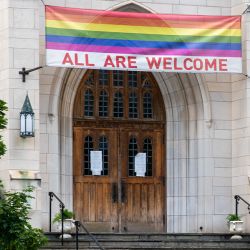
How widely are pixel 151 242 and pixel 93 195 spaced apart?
2527mm

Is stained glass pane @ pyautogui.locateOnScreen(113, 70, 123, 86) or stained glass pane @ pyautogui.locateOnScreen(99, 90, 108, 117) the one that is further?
stained glass pane @ pyautogui.locateOnScreen(113, 70, 123, 86)

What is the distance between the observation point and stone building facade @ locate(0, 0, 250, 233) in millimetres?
27109

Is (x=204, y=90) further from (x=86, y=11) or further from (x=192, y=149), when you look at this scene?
(x=86, y=11)

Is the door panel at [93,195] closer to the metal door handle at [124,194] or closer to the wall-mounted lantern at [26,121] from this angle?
the metal door handle at [124,194]

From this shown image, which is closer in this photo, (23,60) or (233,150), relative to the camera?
(23,60)

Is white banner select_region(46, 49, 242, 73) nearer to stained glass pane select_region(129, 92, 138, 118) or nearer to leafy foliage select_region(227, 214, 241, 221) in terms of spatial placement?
stained glass pane select_region(129, 92, 138, 118)

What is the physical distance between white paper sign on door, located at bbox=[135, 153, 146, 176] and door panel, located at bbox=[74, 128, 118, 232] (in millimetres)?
525

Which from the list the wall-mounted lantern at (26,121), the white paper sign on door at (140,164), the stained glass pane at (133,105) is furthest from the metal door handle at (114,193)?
the wall-mounted lantern at (26,121)

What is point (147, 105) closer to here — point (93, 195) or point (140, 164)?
point (140, 164)

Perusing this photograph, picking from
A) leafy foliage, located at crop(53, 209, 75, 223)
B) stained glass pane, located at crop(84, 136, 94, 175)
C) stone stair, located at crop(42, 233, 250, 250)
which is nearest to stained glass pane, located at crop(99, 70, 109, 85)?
stained glass pane, located at crop(84, 136, 94, 175)

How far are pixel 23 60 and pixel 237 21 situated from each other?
492cm

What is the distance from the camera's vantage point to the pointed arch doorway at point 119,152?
28266 millimetres

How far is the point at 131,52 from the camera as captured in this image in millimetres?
27297

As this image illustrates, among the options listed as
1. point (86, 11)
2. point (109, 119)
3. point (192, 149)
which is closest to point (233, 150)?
point (192, 149)
